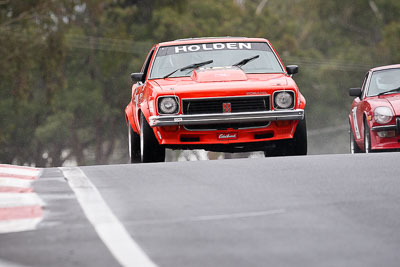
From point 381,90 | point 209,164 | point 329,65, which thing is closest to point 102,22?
point 329,65

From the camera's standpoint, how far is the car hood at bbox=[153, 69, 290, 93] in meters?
11.3

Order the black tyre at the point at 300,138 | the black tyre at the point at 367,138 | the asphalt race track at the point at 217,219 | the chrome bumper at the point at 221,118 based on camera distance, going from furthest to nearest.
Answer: the black tyre at the point at 367,138 → the black tyre at the point at 300,138 → the chrome bumper at the point at 221,118 → the asphalt race track at the point at 217,219

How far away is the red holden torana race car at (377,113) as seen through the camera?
43.9ft

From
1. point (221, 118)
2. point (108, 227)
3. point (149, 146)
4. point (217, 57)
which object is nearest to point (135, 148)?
point (149, 146)

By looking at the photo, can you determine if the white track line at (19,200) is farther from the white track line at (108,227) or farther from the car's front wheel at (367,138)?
the car's front wheel at (367,138)

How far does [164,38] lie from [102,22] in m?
3.39

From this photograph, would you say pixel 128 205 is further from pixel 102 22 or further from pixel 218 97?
pixel 102 22

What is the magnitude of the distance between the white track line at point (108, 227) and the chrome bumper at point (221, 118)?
10.0 ft

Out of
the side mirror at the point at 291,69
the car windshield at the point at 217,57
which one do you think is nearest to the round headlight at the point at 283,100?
the car windshield at the point at 217,57

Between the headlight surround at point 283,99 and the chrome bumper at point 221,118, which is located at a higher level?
the headlight surround at point 283,99

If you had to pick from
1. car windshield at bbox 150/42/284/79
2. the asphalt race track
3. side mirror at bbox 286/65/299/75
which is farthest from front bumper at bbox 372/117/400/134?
the asphalt race track

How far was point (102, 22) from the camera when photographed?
49469 mm

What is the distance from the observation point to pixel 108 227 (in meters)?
5.70

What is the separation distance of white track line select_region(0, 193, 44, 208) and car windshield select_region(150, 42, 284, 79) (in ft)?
17.0
